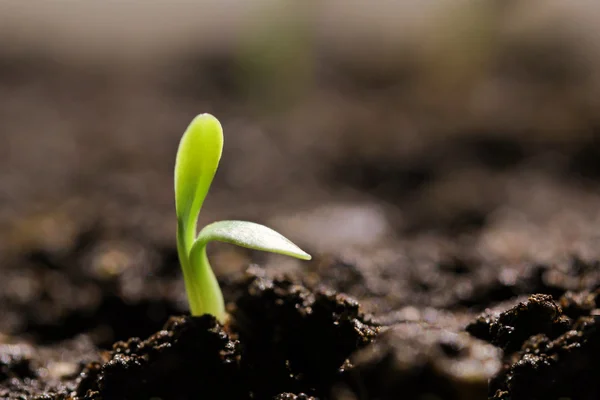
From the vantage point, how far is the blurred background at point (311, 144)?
2.16m

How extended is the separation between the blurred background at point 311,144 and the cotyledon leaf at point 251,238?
2.42 ft

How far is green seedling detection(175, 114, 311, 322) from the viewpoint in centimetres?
108

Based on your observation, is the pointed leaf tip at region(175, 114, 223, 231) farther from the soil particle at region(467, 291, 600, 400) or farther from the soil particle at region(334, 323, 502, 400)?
the soil particle at region(467, 291, 600, 400)

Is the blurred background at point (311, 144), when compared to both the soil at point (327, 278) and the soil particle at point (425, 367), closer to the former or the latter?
the soil at point (327, 278)

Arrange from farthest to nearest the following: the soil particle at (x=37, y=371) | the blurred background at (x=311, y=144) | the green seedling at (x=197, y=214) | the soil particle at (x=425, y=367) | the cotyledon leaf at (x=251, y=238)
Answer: the blurred background at (x=311, y=144)
the soil particle at (x=37, y=371)
the green seedling at (x=197, y=214)
the cotyledon leaf at (x=251, y=238)
the soil particle at (x=425, y=367)

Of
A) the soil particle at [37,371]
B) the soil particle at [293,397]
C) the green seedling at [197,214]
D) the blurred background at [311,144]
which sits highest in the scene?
the blurred background at [311,144]

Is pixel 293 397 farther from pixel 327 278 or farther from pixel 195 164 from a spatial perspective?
pixel 327 278

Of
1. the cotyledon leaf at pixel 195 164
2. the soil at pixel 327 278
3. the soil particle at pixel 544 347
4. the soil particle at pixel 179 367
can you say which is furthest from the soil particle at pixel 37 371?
the soil particle at pixel 544 347

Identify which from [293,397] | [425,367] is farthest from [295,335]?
[425,367]

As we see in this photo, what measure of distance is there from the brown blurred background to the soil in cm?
2

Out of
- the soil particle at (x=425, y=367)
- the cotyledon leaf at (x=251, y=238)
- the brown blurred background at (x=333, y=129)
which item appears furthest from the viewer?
the brown blurred background at (x=333, y=129)

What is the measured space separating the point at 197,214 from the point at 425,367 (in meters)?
0.54

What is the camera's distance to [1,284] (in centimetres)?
201

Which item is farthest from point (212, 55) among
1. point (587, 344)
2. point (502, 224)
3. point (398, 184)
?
point (587, 344)
